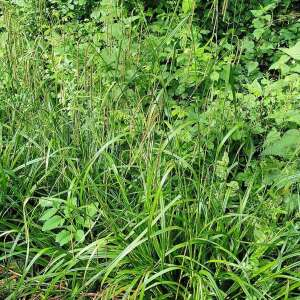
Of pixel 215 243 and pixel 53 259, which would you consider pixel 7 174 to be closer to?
pixel 53 259

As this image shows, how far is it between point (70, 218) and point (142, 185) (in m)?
0.42

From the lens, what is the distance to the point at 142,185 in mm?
2771

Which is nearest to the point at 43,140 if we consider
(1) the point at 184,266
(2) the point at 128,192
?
(2) the point at 128,192

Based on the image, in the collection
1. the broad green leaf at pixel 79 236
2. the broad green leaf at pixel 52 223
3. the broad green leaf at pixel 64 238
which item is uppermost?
the broad green leaf at pixel 52 223

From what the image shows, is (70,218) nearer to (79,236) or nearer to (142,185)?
(79,236)

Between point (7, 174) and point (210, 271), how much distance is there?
43.2 inches

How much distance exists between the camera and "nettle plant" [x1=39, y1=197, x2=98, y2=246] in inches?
98.0

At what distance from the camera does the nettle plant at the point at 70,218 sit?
2.49m

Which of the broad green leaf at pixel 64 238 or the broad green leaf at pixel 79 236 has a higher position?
the broad green leaf at pixel 79 236

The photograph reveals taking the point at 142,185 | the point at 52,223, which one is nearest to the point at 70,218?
the point at 52,223

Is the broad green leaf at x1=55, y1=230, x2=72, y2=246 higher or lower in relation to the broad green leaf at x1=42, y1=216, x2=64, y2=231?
lower

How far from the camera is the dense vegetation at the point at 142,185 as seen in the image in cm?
243

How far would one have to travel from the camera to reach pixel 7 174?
282 centimetres

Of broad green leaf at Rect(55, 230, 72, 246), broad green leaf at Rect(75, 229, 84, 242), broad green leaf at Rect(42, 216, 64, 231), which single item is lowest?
broad green leaf at Rect(55, 230, 72, 246)
